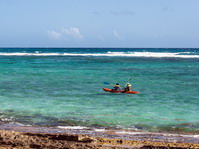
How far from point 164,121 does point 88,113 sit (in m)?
3.48

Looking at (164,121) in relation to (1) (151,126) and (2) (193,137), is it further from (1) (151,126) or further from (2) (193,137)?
(2) (193,137)

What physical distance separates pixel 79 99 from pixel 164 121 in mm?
6179

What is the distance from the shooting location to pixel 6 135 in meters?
9.53

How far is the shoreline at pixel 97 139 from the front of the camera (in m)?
8.81

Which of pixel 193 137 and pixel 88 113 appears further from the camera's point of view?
pixel 88 113

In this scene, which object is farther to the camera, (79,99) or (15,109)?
(79,99)

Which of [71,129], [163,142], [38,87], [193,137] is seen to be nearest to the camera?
[163,142]

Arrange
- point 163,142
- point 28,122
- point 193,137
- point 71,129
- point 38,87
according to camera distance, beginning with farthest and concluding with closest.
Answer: point 38,87 < point 28,122 < point 71,129 < point 193,137 < point 163,142

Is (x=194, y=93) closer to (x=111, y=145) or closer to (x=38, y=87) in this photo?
(x=38, y=87)

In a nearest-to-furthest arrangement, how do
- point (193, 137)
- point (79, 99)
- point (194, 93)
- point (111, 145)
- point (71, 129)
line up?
point (111, 145) → point (193, 137) → point (71, 129) → point (79, 99) → point (194, 93)

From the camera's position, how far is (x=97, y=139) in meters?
9.59

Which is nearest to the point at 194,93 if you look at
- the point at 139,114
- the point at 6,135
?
the point at 139,114

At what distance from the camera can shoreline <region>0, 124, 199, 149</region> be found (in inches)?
347

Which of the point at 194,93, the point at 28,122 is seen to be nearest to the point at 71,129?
the point at 28,122
